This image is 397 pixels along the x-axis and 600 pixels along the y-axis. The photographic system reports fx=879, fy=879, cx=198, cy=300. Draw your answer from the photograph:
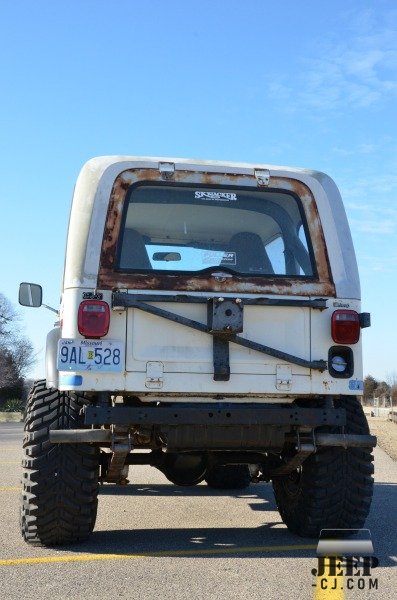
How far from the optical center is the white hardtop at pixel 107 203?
580cm

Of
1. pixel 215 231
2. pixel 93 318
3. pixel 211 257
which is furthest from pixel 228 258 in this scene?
pixel 93 318

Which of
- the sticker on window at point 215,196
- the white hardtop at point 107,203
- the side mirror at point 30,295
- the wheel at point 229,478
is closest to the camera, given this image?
the white hardtop at point 107,203

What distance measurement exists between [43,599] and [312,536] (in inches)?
97.4

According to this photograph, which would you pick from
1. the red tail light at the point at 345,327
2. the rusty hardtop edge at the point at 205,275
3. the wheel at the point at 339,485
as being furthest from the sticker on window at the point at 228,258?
the wheel at the point at 339,485

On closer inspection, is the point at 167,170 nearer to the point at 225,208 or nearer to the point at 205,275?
the point at 225,208

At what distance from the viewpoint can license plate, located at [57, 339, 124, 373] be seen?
18.4 feet

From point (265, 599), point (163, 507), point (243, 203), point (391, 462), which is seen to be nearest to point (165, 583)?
point (265, 599)

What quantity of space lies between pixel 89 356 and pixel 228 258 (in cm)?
126

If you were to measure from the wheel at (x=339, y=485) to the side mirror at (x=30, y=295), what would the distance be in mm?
2524

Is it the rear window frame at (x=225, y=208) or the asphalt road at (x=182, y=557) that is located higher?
the rear window frame at (x=225, y=208)

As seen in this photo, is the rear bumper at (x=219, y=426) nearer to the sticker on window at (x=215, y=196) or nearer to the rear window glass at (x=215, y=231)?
the rear window glass at (x=215, y=231)

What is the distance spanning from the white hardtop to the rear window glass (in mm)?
153

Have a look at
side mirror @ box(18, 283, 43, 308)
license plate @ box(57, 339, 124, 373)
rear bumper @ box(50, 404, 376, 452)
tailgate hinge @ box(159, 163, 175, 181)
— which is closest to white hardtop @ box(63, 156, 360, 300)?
tailgate hinge @ box(159, 163, 175, 181)

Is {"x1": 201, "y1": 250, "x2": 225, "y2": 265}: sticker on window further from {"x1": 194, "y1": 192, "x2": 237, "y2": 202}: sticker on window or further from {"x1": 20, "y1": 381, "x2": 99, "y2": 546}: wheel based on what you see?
{"x1": 20, "y1": 381, "x2": 99, "y2": 546}: wheel
